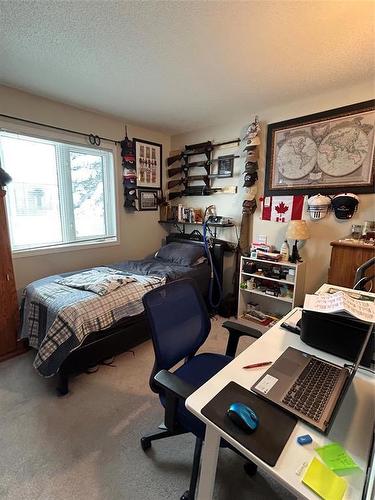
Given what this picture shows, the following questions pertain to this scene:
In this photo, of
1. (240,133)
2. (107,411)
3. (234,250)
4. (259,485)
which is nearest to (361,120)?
(240,133)

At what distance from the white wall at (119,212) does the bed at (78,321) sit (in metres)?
0.41

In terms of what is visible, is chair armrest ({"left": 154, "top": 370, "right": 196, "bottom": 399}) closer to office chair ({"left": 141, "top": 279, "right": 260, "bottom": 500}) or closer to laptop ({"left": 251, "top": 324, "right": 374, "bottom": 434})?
office chair ({"left": 141, "top": 279, "right": 260, "bottom": 500})

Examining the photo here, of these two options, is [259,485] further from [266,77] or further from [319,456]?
[266,77]

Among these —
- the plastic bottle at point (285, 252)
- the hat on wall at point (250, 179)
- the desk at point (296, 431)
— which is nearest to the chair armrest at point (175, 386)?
the desk at point (296, 431)

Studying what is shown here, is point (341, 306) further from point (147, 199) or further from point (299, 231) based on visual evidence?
point (147, 199)

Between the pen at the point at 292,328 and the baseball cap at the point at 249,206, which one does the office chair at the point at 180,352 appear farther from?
the baseball cap at the point at 249,206

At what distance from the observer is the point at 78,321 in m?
1.84

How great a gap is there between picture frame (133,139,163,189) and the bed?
1.56 metres

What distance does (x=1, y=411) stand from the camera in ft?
5.53

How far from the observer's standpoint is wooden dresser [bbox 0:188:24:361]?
2143 mm

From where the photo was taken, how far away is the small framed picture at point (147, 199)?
142 inches

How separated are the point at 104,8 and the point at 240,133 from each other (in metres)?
2.06

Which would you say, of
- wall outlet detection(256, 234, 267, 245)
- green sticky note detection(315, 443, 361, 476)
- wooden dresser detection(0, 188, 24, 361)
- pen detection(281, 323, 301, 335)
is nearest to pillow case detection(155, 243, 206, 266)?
wall outlet detection(256, 234, 267, 245)

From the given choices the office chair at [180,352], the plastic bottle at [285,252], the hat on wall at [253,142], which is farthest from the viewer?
the hat on wall at [253,142]
